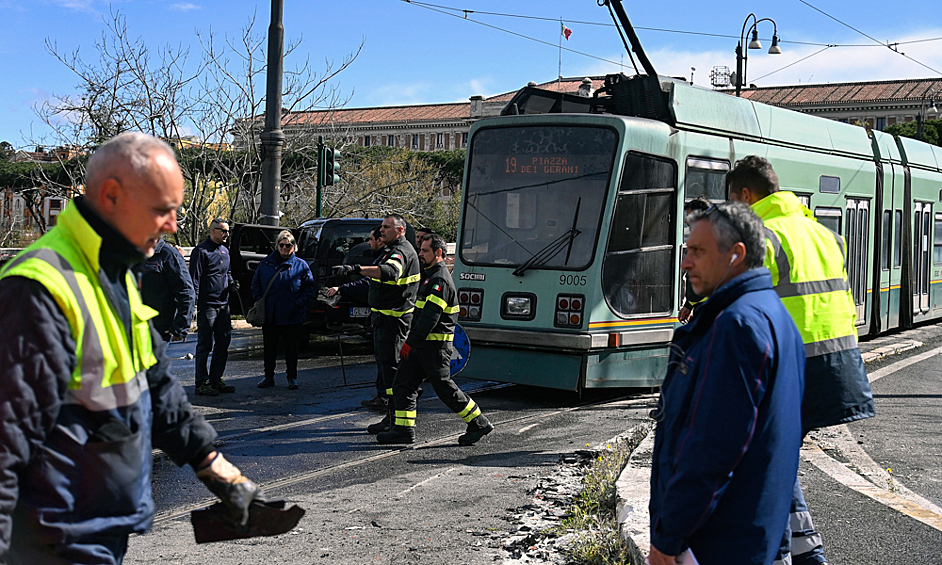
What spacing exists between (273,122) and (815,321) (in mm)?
11195

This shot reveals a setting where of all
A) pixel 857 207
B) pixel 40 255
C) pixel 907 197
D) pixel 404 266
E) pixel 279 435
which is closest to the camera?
pixel 40 255

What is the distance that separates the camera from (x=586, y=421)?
8461 millimetres

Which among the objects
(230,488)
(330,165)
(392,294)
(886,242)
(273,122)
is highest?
(273,122)

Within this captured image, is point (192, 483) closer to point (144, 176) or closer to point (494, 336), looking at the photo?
point (494, 336)

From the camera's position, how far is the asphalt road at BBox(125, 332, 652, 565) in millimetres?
4902

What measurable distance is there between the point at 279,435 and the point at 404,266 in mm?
1773

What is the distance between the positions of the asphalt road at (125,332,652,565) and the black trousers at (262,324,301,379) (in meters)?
0.26

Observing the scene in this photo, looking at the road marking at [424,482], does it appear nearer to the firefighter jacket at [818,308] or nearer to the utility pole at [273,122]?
the firefighter jacket at [818,308]

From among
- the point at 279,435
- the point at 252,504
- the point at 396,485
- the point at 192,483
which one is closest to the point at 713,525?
the point at 252,504

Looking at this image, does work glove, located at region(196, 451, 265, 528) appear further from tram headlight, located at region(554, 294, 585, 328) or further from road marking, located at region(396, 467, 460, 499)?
tram headlight, located at region(554, 294, 585, 328)

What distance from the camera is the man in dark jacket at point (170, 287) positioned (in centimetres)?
905

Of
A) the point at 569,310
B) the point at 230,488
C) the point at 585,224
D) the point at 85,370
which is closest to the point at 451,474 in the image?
the point at 569,310

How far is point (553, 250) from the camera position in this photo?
9.23m

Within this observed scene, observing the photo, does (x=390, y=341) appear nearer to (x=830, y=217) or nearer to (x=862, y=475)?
(x=862, y=475)
